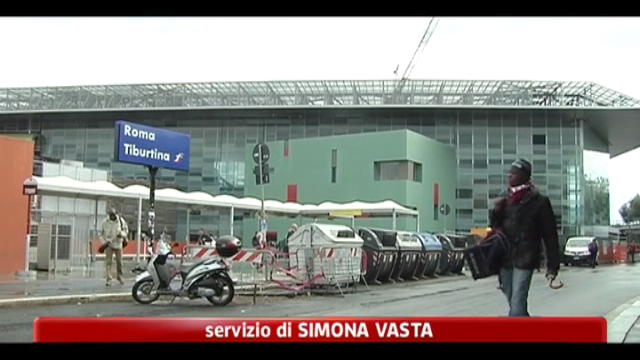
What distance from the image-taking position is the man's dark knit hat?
4145 mm

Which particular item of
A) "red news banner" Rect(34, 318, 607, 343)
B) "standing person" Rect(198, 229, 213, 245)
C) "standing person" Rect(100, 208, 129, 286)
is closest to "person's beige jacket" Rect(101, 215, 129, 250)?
"standing person" Rect(100, 208, 129, 286)

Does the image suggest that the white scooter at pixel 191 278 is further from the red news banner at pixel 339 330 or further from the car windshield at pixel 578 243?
the car windshield at pixel 578 243

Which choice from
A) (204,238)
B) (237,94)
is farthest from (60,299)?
(237,94)

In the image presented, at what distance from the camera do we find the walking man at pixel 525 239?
4.02 m

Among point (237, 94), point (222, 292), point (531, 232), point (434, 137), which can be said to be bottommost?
point (222, 292)

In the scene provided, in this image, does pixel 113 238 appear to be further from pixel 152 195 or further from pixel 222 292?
pixel 222 292

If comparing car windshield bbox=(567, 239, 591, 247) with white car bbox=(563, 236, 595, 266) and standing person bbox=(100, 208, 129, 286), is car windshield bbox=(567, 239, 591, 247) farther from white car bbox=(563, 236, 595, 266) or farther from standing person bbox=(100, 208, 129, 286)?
standing person bbox=(100, 208, 129, 286)

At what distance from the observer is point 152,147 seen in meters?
7.76

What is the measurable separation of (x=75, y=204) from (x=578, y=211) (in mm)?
14501

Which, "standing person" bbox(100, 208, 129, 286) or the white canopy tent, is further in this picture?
"standing person" bbox(100, 208, 129, 286)

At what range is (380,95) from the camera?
6426 mm

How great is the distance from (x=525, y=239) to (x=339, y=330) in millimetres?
1159

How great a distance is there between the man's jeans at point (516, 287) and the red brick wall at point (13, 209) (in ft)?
37.0
